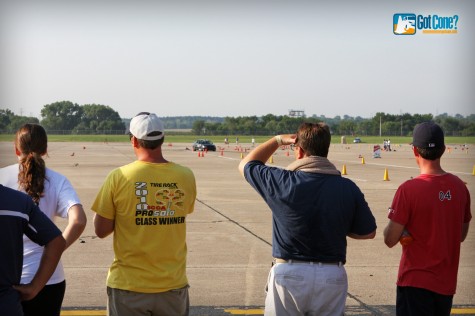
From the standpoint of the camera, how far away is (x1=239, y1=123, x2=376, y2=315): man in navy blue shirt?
13.4 ft

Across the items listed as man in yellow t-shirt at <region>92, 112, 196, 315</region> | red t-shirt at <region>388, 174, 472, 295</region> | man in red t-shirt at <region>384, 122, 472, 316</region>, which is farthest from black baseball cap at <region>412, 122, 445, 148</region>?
man in yellow t-shirt at <region>92, 112, 196, 315</region>

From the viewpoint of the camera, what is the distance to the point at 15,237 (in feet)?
10.5

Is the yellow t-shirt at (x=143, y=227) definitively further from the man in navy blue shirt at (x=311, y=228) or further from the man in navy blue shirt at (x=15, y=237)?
the man in navy blue shirt at (x=15, y=237)

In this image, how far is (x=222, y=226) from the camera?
13.3m

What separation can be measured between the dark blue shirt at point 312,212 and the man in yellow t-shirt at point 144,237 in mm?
606

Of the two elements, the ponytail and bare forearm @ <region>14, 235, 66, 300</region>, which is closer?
bare forearm @ <region>14, 235, 66, 300</region>

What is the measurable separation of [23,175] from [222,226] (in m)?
9.07

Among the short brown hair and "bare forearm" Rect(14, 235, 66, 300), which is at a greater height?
the short brown hair

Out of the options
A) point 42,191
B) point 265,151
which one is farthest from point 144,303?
point 265,151

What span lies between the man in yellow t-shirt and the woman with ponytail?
0.18 m

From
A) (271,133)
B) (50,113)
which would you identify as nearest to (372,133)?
(271,133)

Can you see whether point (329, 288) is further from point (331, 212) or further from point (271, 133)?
point (271, 133)

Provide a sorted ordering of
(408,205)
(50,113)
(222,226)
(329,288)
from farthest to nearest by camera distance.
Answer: (50,113), (222,226), (408,205), (329,288)

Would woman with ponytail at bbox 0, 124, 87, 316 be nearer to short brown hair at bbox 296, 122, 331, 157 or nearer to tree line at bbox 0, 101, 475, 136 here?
short brown hair at bbox 296, 122, 331, 157
